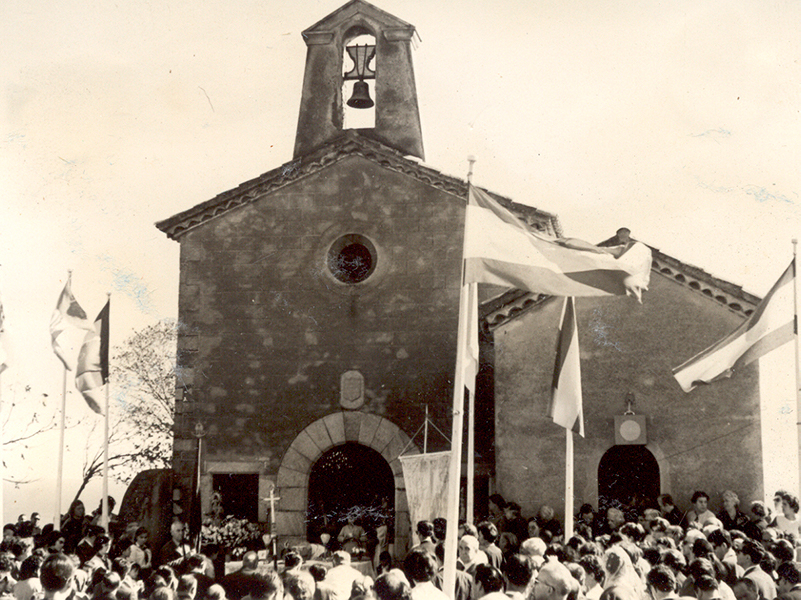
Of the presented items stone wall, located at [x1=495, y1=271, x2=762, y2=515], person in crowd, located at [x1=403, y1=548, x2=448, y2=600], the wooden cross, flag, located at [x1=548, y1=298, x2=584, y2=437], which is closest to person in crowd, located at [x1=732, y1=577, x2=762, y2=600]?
person in crowd, located at [x1=403, y1=548, x2=448, y2=600]

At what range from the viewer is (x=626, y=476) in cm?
1661

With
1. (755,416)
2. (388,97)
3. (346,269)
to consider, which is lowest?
(755,416)

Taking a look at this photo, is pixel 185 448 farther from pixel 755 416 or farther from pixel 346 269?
pixel 755 416

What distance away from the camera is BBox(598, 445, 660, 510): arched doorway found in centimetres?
1636

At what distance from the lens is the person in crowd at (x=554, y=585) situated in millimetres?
6305

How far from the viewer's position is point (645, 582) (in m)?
8.64

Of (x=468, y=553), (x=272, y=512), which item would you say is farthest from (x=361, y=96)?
(x=468, y=553)

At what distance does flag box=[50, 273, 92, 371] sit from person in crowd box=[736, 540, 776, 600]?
10.1m

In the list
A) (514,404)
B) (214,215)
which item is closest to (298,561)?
(514,404)

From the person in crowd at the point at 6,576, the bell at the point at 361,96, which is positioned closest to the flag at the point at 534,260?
the person in crowd at the point at 6,576

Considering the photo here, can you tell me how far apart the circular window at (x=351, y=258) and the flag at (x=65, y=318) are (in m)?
4.78

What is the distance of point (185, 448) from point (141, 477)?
0.95 meters

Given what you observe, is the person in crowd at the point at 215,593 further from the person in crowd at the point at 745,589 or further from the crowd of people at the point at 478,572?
the person in crowd at the point at 745,589

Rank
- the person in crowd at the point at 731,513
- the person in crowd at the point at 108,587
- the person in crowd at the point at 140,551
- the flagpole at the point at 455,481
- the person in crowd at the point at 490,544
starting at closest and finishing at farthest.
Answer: the person in crowd at the point at 108,587, the flagpole at the point at 455,481, the person in crowd at the point at 490,544, the person in crowd at the point at 140,551, the person in crowd at the point at 731,513
